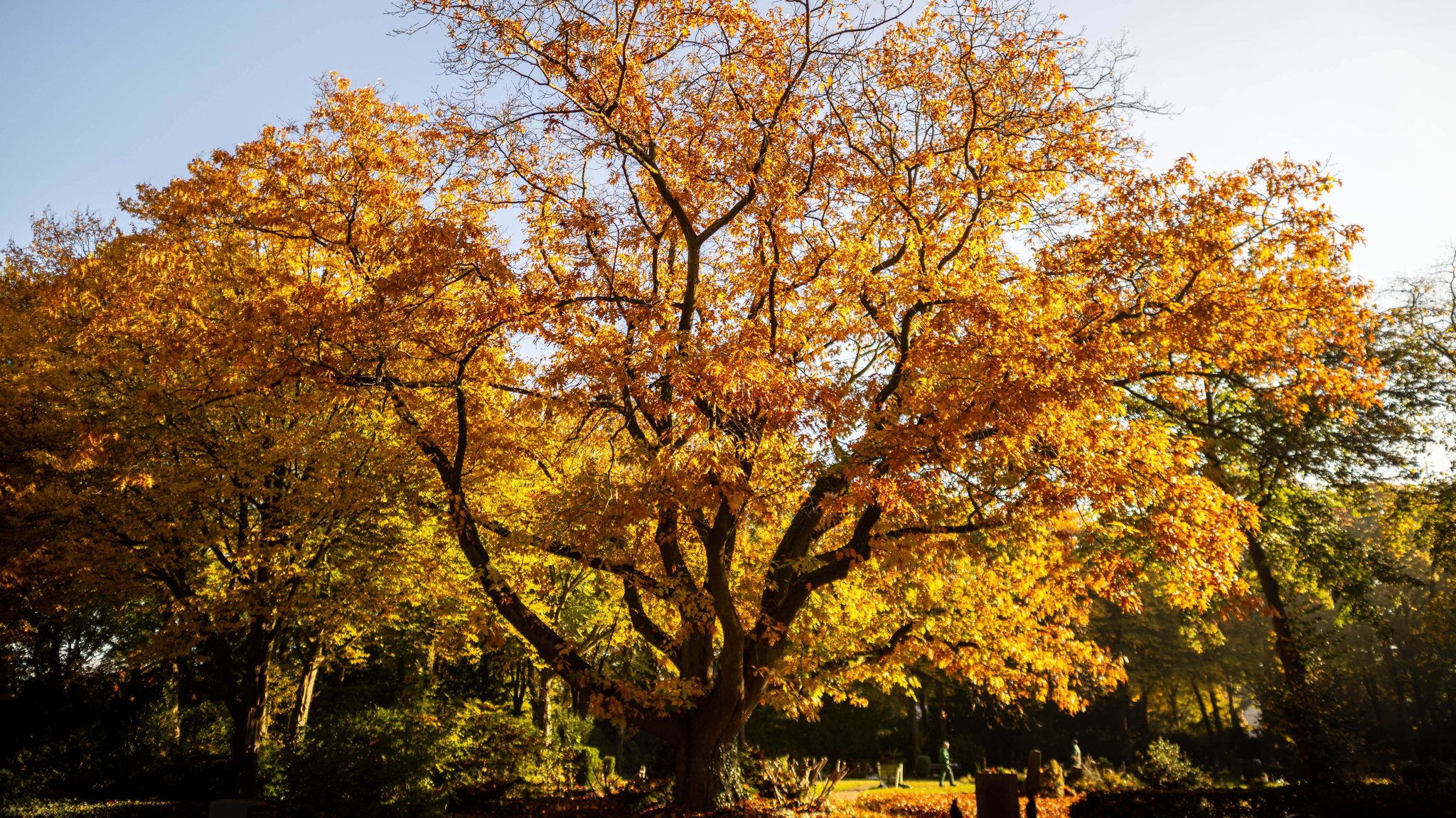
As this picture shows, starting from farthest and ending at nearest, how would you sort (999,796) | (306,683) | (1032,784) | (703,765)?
(306,683) → (1032,784) → (703,765) → (999,796)

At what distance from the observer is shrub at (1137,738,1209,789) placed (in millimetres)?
16047

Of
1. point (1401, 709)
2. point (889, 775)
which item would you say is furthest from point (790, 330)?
point (1401, 709)

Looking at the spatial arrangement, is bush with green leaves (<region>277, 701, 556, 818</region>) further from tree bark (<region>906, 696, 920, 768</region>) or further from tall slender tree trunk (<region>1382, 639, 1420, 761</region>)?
tall slender tree trunk (<region>1382, 639, 1420, 761</region>)

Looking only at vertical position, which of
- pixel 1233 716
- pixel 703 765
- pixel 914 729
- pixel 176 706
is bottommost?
pixel 1233 716

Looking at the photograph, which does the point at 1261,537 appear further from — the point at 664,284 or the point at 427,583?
the point at 427,583

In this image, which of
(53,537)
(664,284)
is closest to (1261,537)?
(664,284)

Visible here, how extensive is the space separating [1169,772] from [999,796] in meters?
12.8

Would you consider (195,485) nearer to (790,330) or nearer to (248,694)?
(248,694)

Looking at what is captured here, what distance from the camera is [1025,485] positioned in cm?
866

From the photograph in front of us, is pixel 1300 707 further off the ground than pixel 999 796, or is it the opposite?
pixel 999 796

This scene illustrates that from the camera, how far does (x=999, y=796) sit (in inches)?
278

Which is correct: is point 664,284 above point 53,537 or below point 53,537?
above

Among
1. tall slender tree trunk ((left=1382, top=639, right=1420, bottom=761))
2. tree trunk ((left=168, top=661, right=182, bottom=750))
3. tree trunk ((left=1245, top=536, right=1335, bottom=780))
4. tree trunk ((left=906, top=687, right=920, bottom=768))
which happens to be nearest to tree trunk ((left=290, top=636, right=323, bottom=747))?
tree trunk ((left=168, top=661, right=182, bottom=750))

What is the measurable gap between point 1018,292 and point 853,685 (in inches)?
911
